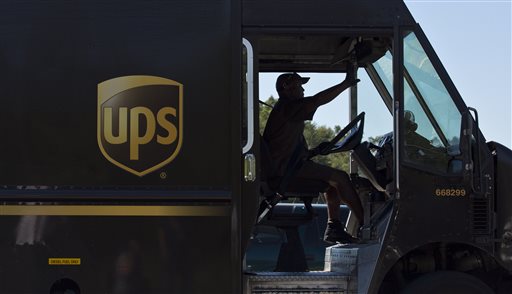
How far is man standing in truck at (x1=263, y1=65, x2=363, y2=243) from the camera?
5375 millimetres

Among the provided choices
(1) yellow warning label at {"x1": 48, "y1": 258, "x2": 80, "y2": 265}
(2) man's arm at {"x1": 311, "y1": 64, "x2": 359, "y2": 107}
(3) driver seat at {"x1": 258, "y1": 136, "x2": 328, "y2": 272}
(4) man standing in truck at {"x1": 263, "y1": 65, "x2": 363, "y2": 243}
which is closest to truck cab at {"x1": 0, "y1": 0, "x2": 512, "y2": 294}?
(1) yellow warning label at {"x1": 48, "y1": 258, "x2": 80, "y2": 265}

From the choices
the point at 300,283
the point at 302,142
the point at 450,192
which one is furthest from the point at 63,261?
the point at 450,192

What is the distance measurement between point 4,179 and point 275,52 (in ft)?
8.84

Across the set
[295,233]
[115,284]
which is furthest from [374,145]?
[115,284]

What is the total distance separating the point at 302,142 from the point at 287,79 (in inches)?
23.9

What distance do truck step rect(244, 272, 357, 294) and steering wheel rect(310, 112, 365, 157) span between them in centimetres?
112

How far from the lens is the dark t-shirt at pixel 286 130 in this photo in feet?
17.6

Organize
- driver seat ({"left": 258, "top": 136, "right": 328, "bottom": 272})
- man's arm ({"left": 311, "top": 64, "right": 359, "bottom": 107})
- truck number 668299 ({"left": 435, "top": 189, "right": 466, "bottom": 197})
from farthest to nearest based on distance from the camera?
1. driver seat ({"left": 258, "top": 136, "right": 328, "bottom": 272})
2. man's arm ({"left": 311, "top": 64, "right": 359, "bottom": 107})
3. truck number 668299 ({"left": 435, "top": 189, "right": 466, "bottom": 197})

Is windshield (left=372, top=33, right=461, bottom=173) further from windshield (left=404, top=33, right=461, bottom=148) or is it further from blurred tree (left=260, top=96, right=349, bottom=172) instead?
blurred tree (left=260, top=96, right=349, bottom=172)

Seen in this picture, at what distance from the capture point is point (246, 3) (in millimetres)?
4629

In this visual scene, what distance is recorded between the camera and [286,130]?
539 centimetres

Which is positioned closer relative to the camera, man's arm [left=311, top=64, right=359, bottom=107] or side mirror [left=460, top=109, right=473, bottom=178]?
side mirror [left=460, top=109, right=473, bottom=178]

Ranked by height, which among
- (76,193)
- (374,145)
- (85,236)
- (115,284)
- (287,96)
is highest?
(287,96)

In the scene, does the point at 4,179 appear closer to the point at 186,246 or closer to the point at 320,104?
the point at 186,246
